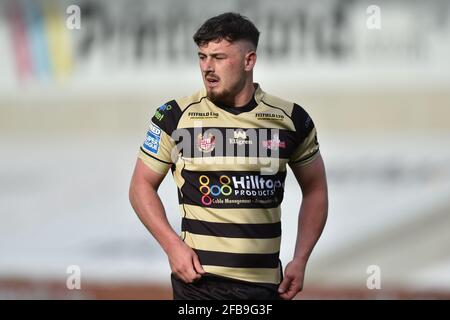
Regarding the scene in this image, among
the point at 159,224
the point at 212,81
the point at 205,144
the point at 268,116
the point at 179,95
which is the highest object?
the point at 179,95

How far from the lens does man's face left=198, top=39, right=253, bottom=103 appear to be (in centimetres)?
286

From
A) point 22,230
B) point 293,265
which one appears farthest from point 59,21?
point 293,265

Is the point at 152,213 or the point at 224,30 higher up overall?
the point at 224,30

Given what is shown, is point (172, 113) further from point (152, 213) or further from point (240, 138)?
point (152, 213)

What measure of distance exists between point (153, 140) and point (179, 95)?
8.91ft

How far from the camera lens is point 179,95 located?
18.5ft

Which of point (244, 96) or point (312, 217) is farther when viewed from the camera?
point (312, 217)

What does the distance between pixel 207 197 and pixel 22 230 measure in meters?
3.26

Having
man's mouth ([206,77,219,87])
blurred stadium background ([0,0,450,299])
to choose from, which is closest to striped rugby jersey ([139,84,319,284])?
man's mouth ([206,77,219,87])

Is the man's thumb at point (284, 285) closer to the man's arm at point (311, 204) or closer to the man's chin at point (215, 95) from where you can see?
the man's arm at point (311, 204)

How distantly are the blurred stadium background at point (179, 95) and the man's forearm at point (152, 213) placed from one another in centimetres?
257

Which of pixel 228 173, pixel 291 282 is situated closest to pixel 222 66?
pixel 228 173

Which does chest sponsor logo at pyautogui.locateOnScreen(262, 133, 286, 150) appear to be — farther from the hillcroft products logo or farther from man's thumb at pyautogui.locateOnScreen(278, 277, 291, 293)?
man's thumb at pyautogui.locateOnScreen(278, 277, 291, 293)

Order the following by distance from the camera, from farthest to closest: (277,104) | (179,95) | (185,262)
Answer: (179,95), (277,104), (185,262)
